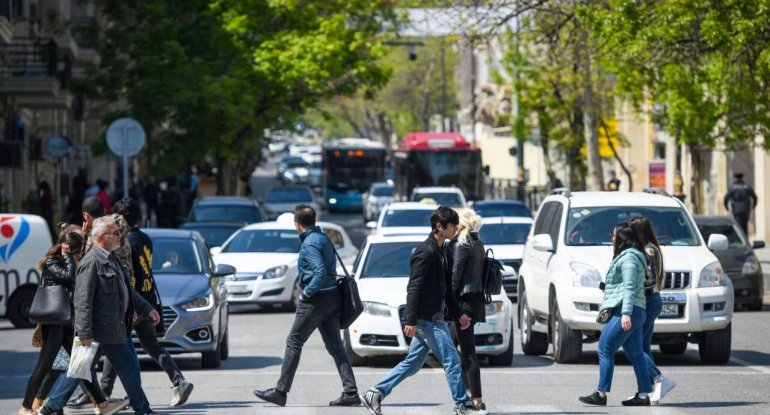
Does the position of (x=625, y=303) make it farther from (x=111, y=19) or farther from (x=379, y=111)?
(x=379, y=111)

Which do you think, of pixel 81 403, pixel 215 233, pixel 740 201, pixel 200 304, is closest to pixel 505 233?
pixel 215 233

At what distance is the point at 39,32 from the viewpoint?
43.8 meters

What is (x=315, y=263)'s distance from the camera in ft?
40.4

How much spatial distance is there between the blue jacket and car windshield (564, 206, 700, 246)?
4795mm

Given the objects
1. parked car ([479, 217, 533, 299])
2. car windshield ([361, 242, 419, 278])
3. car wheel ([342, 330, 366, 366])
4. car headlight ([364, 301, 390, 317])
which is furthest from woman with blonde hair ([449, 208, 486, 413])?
parked car ([479, 217, 533, 299])

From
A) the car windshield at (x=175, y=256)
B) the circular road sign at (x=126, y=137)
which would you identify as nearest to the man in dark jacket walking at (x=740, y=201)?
the circular road sign at (x=126, y=137)

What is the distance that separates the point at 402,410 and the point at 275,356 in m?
5.71

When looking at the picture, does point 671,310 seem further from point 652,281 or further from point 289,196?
point 289,196

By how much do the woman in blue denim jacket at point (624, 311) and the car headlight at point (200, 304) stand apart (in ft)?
16.1

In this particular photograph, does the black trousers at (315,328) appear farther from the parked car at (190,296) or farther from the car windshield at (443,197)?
the car windshield at (443,197)

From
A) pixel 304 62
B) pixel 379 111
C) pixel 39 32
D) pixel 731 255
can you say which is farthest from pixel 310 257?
pixel 379 111

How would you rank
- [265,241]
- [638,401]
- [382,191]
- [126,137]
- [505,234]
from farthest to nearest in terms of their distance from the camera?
1. [382,191]
2. [126,137]
3. [505,234]
4. [265,241]
5. [638,401]

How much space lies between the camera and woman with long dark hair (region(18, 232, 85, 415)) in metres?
11.8

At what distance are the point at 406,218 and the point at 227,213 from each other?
16.7 ft
